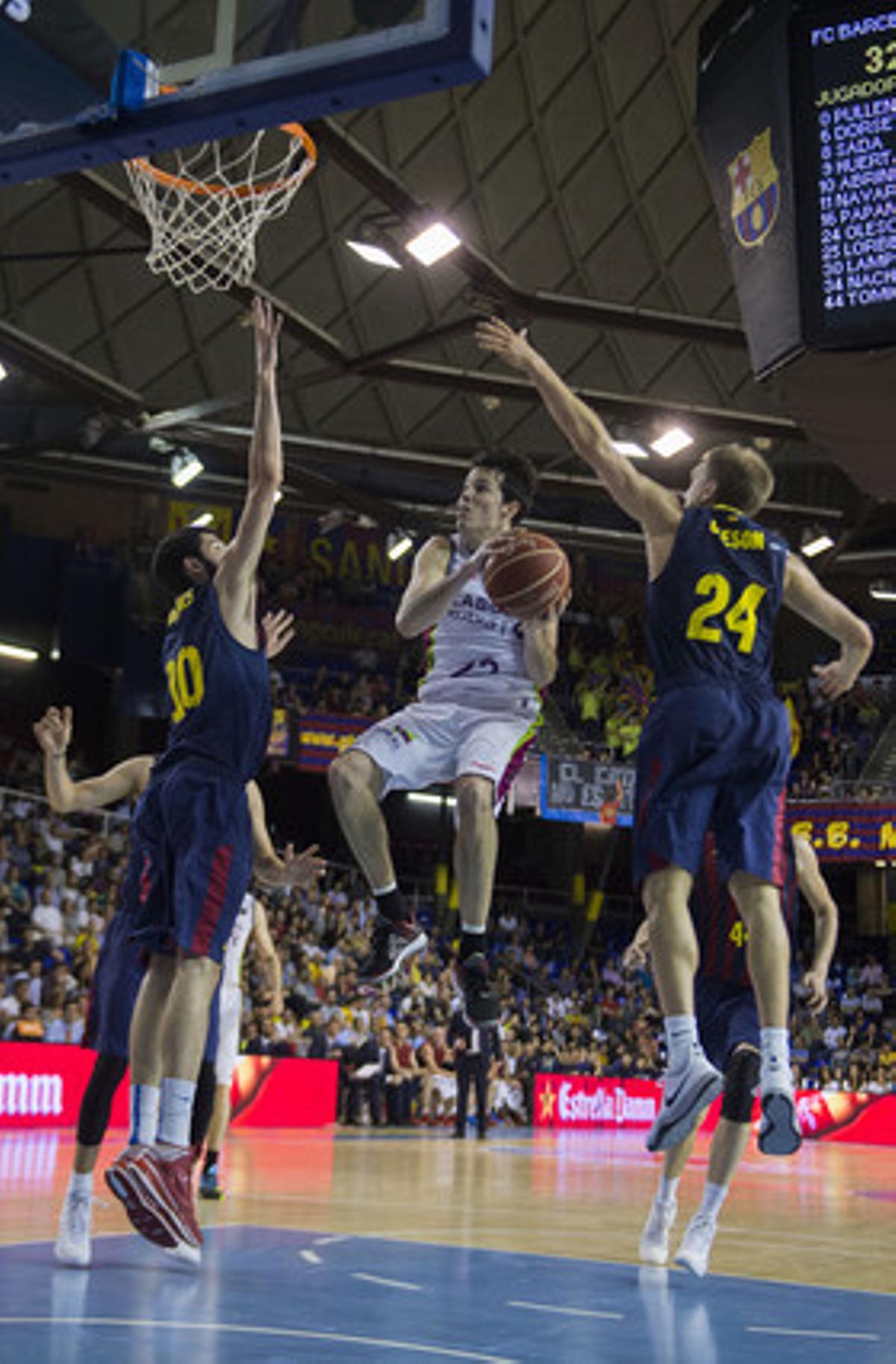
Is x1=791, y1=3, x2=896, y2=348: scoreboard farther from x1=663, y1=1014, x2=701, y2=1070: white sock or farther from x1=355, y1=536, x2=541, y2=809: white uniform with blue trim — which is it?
x1=663, y1=1014, x2=701, y2=1070: white sock

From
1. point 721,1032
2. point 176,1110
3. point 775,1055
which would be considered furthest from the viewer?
point 721,1032

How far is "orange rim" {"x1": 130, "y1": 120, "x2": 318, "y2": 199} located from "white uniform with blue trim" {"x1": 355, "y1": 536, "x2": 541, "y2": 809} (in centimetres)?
285

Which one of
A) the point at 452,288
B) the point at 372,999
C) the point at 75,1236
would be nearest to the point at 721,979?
the point at 75,1236

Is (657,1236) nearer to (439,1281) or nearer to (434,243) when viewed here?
(439,1281)

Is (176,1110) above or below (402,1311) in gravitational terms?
above

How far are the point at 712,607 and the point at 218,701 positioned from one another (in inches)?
77.7

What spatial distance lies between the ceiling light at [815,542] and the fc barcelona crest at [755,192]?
18.5 m

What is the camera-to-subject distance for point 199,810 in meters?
5.90

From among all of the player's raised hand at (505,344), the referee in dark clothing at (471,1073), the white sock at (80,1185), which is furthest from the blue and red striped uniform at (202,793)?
the referee in dark clothing at (471,1073)

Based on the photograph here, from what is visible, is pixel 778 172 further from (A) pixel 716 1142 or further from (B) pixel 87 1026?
(B) pixel 87 1026

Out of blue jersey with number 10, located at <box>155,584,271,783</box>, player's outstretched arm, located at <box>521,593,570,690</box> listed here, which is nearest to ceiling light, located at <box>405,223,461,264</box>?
player's outstretched arm, located at <box>521,593,570,690</box>

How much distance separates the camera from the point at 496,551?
603cm

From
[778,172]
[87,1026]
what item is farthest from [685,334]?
[87,1026]

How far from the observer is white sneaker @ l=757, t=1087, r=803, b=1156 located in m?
4.95
